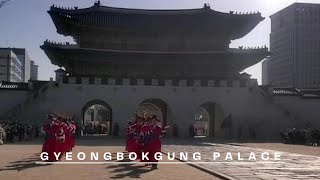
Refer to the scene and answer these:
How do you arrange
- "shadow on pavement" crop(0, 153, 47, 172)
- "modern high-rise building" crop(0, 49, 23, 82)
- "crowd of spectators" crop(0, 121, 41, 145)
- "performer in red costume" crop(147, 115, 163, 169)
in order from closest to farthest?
"shadow on pavement" crop(0, 153, 47, 172) < "performer in red costume" crop(147, 115, 163, 169) < "crowd of spectators" crop(0, 121, 41, 145) < "modern high-rise building" crop(0, 49, 23, 82)

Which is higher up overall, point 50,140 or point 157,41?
point 157,41

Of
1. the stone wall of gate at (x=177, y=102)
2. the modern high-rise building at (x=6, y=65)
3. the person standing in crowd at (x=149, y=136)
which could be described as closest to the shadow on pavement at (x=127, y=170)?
the person standing in crowd at (x=149, y=136)

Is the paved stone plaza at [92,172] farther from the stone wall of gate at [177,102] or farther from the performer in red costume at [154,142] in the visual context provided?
the stone wall of gate at [177,102]

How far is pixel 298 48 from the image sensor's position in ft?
231

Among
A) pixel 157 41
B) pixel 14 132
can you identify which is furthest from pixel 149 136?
pixel 157 41

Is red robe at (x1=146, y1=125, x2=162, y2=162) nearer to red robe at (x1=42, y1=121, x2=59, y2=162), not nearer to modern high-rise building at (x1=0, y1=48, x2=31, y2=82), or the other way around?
red robe at (x1=42, y1=121, x2=59, y2=162)

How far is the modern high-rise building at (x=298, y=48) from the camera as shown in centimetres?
7000

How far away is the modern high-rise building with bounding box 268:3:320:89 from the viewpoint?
70.0 metres

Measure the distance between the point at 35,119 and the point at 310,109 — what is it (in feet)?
74.2

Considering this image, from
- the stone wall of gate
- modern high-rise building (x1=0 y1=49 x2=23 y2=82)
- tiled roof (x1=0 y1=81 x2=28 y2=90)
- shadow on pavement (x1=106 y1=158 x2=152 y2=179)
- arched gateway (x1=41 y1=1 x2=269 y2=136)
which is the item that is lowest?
shadow on pavement (x1=106 y1=158 x2=152 y2=179)

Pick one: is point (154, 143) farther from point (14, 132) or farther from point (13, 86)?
point (13, 86)

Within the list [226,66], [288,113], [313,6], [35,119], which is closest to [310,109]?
[288,113]

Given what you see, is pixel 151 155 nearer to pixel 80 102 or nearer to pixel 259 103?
pixel 80 102

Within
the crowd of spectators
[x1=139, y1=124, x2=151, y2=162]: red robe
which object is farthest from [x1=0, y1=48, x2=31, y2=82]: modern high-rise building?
[x1=139, y1=124, x2=151, y2=162]: red robe
